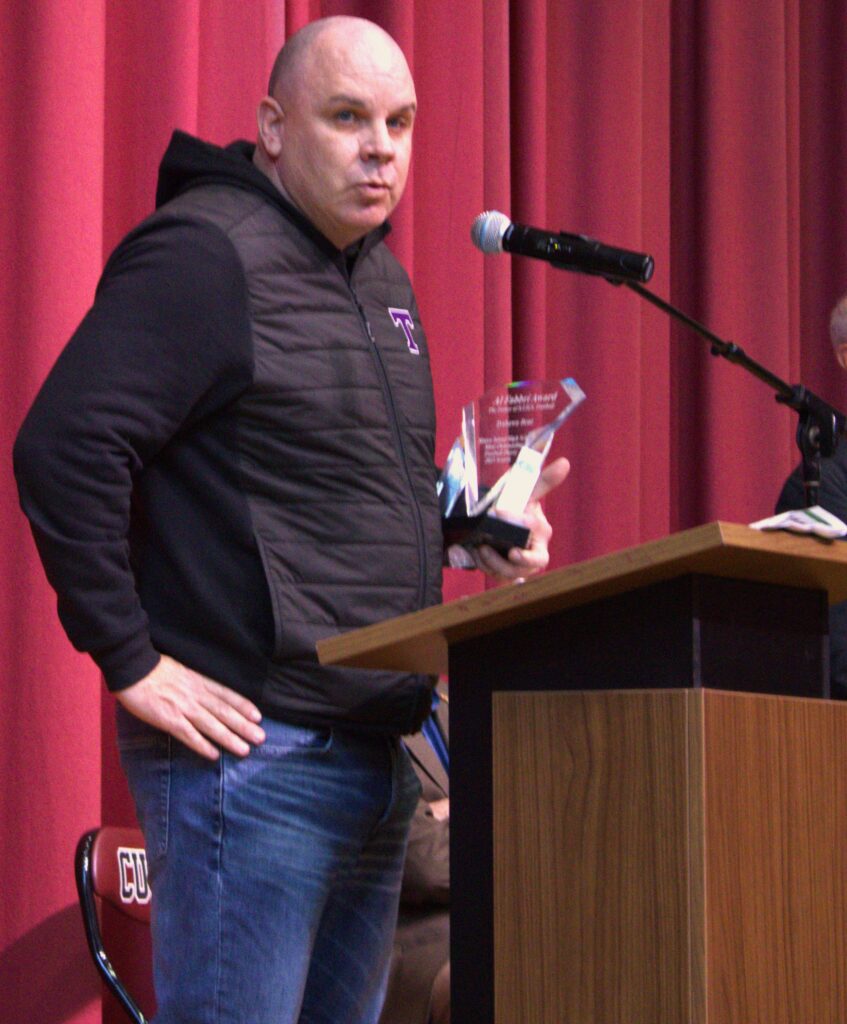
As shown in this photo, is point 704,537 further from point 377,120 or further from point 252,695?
point 377,120

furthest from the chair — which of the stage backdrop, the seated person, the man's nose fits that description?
the man's nose

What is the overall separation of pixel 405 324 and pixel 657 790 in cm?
81

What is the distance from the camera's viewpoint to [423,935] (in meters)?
2.72

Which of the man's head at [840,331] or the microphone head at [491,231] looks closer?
the microphone head at [491,231]

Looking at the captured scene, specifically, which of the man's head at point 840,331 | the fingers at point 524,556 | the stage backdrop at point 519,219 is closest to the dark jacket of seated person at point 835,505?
the man's head at point 840,331

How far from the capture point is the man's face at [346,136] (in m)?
1.82

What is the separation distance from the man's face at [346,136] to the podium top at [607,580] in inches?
23.5

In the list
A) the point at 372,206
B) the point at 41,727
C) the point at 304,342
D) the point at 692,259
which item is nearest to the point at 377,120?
the point at 372,206

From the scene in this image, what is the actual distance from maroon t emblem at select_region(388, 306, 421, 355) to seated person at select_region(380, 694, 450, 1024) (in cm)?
95

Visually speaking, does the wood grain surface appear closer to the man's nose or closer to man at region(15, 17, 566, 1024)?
man at region(15, 17, 566, 1024)

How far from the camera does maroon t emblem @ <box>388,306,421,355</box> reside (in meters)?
1.89

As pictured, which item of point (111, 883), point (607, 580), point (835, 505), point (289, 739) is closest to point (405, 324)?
point (289, 739)

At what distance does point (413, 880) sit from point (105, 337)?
1.46 metres

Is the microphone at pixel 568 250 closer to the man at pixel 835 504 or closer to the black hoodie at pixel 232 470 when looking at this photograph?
the black hoodie at pixel 232 470
